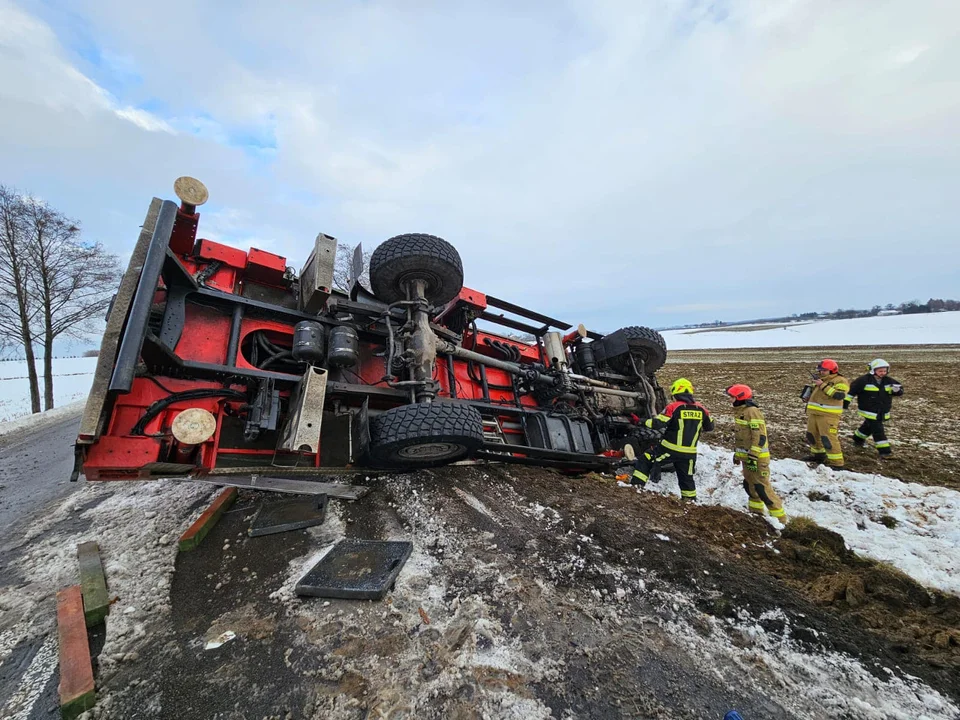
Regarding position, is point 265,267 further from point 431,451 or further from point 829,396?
point 829,396

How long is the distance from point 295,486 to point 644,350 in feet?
16.4

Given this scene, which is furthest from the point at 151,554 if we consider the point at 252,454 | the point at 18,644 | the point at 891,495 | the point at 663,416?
the point at 891,495

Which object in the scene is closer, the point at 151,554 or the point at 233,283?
the point at 151,554

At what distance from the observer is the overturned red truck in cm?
223

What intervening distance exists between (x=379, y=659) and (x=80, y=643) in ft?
4.54

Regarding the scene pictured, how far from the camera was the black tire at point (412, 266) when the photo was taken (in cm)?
321

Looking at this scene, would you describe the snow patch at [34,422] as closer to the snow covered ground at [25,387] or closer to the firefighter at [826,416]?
the snow covered ground at [25,387]

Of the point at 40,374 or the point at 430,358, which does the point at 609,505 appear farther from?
the point at 40,374

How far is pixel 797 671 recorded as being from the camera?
5.20 ft

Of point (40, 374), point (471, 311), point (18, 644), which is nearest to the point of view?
point (18, 644)

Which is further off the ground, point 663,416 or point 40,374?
point 40,374

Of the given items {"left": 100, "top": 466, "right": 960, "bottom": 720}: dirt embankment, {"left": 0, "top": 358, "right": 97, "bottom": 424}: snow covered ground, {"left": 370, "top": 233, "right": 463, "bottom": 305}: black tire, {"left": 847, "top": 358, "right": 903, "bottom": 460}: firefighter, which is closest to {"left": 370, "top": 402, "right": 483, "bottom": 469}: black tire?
{"left": 100, "top": 466, "right": 960, "bottom": 720}: dirt embankment

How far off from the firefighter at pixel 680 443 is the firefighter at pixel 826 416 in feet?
6.94

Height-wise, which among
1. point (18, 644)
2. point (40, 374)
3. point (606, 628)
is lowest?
point (606, 628)
